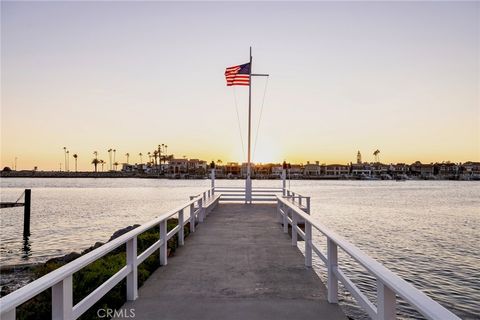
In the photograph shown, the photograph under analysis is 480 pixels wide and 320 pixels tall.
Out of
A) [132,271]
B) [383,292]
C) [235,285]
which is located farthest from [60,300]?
[235,285]

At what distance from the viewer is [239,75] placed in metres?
21.8

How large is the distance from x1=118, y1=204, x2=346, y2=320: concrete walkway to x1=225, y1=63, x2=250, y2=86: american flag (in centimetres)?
1231

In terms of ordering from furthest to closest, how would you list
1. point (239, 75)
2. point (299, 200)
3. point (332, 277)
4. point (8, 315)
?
1. point (239, 75)
2. point (299, 200)
3. point (332, 277)
4. point (8, 315)

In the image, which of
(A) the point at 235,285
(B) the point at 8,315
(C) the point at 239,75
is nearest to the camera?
(B) the point at 8,315

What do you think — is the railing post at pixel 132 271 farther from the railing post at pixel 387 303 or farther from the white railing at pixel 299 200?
the white railing at pixel 299 200

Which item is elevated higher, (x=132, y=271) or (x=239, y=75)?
(x=239, y=75)

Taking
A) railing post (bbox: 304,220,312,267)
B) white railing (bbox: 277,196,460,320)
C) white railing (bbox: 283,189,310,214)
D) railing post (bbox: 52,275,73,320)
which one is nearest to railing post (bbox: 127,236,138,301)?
railing post (bbox: 52,275,73,320)

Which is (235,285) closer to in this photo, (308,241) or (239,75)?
(308,241)

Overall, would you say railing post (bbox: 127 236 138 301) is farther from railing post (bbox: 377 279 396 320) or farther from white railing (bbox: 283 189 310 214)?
white railing (bbox: 283 189 310 214)

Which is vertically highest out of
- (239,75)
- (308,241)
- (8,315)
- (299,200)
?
(239,75)

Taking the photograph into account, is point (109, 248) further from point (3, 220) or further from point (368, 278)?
point (3, 220)

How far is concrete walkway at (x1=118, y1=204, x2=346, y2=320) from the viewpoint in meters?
5.46

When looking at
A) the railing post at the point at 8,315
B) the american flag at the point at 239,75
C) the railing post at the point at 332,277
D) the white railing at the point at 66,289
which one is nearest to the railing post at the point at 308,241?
the railing post at the point at 332,277

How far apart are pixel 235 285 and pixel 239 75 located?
16.5 metres
